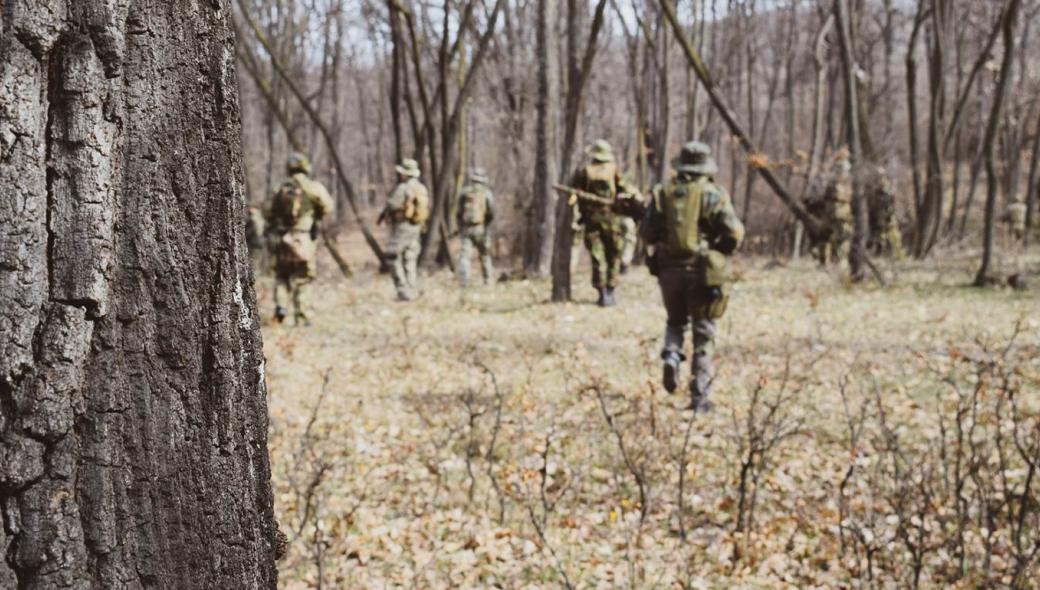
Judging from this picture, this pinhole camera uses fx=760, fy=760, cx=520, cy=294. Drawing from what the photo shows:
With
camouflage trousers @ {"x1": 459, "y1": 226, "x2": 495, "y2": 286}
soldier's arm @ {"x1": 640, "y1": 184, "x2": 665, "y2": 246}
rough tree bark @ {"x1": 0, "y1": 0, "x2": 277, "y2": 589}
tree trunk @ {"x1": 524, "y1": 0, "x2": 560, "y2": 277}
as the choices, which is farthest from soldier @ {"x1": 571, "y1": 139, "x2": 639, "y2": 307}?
rough tree bark @ {"x1": 0, "y1": 0, "x2": 277, "y2": 589}

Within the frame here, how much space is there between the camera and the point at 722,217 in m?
5.57

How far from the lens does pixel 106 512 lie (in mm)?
1118

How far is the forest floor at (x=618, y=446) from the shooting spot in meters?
3.59

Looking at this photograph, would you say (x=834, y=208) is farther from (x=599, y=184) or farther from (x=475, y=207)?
(x=475, y=207)

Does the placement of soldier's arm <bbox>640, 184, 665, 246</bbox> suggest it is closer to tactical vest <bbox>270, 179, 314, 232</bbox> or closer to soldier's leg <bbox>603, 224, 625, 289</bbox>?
soldier's leg <bbox>603, 224, 625, 289</bbox>

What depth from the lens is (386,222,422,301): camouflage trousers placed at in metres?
11.4

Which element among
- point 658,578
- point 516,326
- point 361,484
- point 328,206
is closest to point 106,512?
point 658,578

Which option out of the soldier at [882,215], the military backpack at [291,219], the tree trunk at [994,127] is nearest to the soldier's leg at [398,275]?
the military backpack at [291,219]

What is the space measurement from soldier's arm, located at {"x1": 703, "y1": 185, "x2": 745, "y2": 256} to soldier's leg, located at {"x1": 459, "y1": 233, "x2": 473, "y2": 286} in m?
7.72

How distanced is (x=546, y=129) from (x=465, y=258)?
8.46 feet

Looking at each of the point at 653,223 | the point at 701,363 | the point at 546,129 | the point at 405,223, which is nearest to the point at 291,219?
the point at 405,223

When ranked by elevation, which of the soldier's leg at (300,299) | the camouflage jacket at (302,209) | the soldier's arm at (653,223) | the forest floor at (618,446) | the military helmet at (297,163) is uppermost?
the military helmet at (297,163)

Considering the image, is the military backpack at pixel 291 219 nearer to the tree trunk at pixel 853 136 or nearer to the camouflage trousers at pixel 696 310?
the camouflage trousers at pixel 696 310

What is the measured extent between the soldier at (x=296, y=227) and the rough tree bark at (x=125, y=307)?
27.1ft
